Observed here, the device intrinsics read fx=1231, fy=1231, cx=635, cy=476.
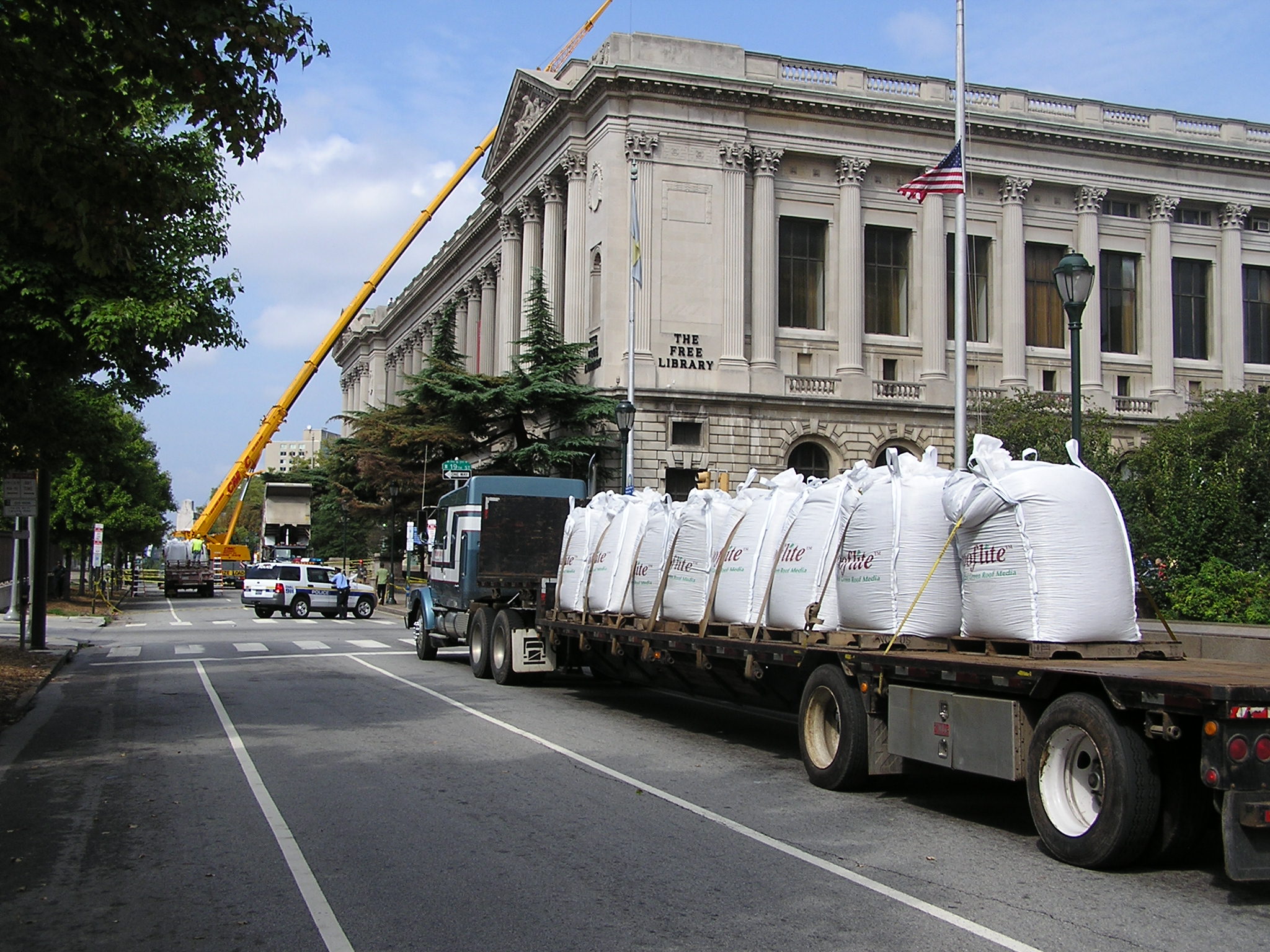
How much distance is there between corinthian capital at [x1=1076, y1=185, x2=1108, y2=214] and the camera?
5309 centimetres

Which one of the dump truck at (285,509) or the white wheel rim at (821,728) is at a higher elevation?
the dump truck at (285,509)

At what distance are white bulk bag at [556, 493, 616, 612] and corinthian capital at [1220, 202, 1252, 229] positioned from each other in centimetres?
4762

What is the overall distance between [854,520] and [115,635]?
27.3m

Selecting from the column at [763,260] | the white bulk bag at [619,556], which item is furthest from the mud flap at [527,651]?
the column at [763,260]

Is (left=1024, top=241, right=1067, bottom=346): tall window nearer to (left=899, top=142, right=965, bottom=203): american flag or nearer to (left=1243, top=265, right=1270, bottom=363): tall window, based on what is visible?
(left=1243, top=265, right=1270, bottom=363): tall window

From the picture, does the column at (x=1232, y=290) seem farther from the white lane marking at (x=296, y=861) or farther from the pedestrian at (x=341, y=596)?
the white lane marking at (x=296, y=861)

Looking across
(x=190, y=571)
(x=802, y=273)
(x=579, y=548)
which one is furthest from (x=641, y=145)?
(x=190, y=571)

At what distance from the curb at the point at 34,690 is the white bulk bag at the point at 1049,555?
12.3 metres

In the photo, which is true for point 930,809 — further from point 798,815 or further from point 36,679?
point 36,679

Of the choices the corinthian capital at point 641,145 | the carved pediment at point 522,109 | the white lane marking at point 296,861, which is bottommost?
the white lane marking at point 296,861

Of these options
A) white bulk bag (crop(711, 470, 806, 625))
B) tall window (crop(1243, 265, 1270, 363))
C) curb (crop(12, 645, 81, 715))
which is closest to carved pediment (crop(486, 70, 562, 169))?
curb (crop(12, 645, 81, 715))

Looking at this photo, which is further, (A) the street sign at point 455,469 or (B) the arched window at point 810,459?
(B) the arched window at point 810,459

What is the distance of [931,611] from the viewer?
10.1m

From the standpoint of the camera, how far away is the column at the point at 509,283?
192 ft
